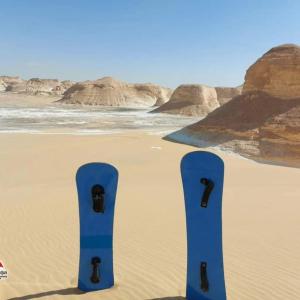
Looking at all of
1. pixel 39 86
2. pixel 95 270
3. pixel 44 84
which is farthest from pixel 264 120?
pixel 44 84

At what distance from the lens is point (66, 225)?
7891mm

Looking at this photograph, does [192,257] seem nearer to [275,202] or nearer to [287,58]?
[275,202]

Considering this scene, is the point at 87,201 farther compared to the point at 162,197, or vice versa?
the point at 162,197

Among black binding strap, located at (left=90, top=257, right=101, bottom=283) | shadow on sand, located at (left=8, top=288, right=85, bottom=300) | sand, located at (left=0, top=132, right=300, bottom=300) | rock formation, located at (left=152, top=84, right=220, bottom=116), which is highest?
rock formation, located at (left=152, top=84, right=220, bottom=116)

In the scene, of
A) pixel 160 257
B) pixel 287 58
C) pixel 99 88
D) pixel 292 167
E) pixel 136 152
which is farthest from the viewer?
pixel 99 88

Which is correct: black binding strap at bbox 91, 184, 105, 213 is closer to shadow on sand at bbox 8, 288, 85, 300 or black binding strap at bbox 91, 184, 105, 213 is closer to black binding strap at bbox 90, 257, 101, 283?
black binding strap at bbox 90, 257, 101, 283

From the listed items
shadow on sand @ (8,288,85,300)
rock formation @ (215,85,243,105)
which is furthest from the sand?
rock formation @ (215,85,243,105)

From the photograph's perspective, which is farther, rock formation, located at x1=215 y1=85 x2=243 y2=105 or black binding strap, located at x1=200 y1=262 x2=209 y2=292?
rock formation, located at x1=215 y1=85 x2=243 y2=105

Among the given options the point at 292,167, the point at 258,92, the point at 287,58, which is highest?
the point at 287,58

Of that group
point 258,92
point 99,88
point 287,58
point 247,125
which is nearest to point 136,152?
point 247,125

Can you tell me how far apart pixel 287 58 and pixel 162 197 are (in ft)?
58.2

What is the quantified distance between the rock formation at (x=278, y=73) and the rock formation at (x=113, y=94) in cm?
5938

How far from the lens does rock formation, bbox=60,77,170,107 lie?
83950 mm

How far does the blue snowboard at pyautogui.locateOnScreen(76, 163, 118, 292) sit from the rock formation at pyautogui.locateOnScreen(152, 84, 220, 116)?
52.9 meters
